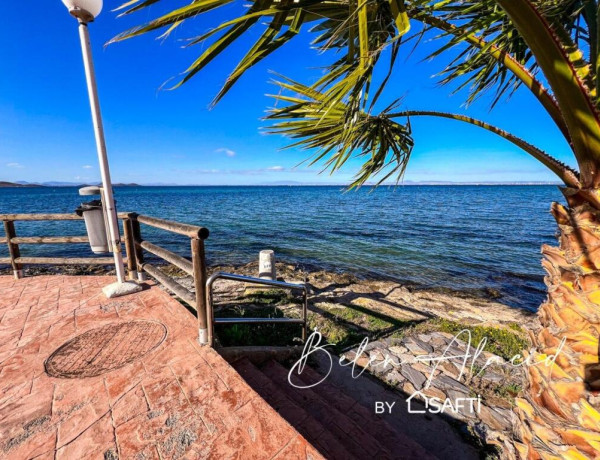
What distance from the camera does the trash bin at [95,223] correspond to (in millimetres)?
4140

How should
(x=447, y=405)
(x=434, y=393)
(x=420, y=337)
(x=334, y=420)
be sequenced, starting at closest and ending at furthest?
(x=334, y=420), (x=447, y=405), (x=434, y=393), (x=420, y=337)

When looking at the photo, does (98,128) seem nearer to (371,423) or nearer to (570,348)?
(371,423)

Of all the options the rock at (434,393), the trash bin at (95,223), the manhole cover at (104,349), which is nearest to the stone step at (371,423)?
the rock at (434,393)

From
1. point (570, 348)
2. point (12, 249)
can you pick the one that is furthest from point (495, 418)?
point (12, 249)

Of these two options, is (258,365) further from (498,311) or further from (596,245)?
(498,311)

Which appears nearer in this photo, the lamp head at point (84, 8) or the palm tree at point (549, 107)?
the palm tree at point (549, 107)

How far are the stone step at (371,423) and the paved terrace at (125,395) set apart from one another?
1344mm

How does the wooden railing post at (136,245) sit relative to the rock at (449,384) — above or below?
above

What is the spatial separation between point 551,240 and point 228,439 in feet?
73.6

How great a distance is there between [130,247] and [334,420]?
4.23 m

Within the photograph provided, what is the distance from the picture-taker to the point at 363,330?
525 centimetres

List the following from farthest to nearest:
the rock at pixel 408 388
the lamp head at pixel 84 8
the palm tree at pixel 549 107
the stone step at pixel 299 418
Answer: the rock at pixel 408 388 < the lamp head at pixel 84 8 < the stone step at pixel 299 418 < the palm tree at pixel 549 107

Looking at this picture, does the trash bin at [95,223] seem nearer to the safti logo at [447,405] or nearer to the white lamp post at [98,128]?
the white lamp post at [98,128]

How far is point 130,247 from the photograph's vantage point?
15.0ft
